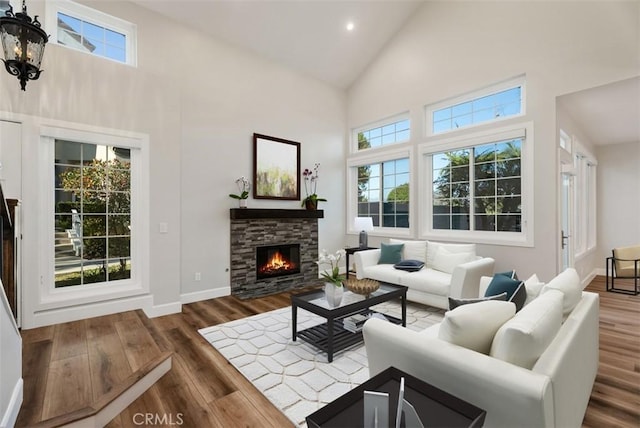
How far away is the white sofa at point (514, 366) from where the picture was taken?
126 cm

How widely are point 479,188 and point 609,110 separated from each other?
6.63 feet

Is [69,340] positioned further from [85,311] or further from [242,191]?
[242,191]

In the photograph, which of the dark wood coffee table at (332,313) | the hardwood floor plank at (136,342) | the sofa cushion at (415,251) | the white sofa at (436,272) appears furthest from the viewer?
the sofa cushion at (415,251)

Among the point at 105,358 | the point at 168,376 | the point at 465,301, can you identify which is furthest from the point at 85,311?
the point at 465,301

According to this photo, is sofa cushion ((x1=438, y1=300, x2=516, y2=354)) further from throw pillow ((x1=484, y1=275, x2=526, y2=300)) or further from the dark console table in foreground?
throw pillow ((x1=484, y1=275, x2=526, y2=300))

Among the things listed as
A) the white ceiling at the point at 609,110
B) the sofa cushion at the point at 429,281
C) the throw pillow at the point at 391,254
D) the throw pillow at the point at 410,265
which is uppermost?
the white ceiling at the point at 609,110

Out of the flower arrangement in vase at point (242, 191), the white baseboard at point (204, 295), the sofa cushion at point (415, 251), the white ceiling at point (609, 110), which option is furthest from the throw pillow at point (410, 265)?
the white ceiling at point (609, 110)

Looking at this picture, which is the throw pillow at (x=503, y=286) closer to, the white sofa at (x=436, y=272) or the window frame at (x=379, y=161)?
the white sofa at (x=436, y=272)

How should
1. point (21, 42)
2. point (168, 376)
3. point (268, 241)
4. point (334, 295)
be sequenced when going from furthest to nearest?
point (268, 241) → point (334, 295) → point (168, 376) → point (21, 42)

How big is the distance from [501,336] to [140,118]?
4.35 meters

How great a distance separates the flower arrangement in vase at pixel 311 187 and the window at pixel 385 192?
1078 millimetres

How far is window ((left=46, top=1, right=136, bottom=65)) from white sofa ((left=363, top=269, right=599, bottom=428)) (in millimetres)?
4679

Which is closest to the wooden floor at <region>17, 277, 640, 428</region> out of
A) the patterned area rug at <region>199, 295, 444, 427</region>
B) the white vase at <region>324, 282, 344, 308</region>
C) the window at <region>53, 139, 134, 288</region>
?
the patterned area rug at <region>199, 295, 444, 427</region>

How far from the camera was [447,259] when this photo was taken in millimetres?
4273
